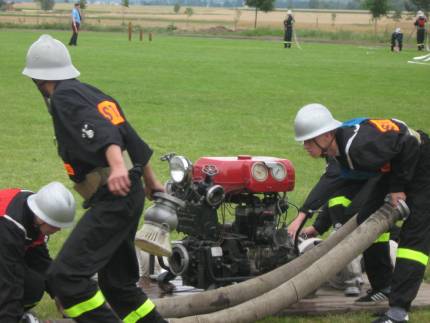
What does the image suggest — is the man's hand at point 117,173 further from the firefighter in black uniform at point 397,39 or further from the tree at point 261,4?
the tree at point 261,4

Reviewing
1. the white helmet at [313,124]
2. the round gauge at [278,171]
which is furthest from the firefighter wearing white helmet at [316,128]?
the round gauge at [278,171]

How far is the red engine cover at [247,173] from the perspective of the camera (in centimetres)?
665

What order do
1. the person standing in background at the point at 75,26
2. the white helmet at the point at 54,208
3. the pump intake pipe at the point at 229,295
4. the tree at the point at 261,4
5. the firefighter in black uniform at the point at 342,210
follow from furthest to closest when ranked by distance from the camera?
the tree at the point at 261,4 → the person standing in background at the point at 75,26 → the firefighter in black uniform at the point at 342,210 → the pump intake pipe at the point at 229,295 → the white helmet at the point at 54,208

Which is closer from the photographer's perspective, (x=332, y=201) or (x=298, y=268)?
(x=298, y=268)

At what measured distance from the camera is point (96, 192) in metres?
5.31

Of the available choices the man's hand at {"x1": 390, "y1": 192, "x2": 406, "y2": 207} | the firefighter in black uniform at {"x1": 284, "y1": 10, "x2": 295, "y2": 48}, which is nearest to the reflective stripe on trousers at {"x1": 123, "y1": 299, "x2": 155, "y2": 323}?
the man's hand at {"x1": 390, "y1": 192, "x2": 406, "y2": 207}

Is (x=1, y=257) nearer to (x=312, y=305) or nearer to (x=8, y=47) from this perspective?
(x=312, y=305)

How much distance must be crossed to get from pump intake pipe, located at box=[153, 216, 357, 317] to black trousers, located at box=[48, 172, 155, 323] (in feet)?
2.43

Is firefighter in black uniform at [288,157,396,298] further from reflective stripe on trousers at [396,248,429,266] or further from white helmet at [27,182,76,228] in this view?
white helmet at [27,182,76,228]

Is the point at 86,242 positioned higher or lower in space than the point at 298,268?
higher

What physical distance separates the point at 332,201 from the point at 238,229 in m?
1.09

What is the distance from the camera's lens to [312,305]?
263 inches

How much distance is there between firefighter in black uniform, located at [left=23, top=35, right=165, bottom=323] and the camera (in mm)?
5094

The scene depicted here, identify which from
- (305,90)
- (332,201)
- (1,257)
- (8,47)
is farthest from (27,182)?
(8,47)
